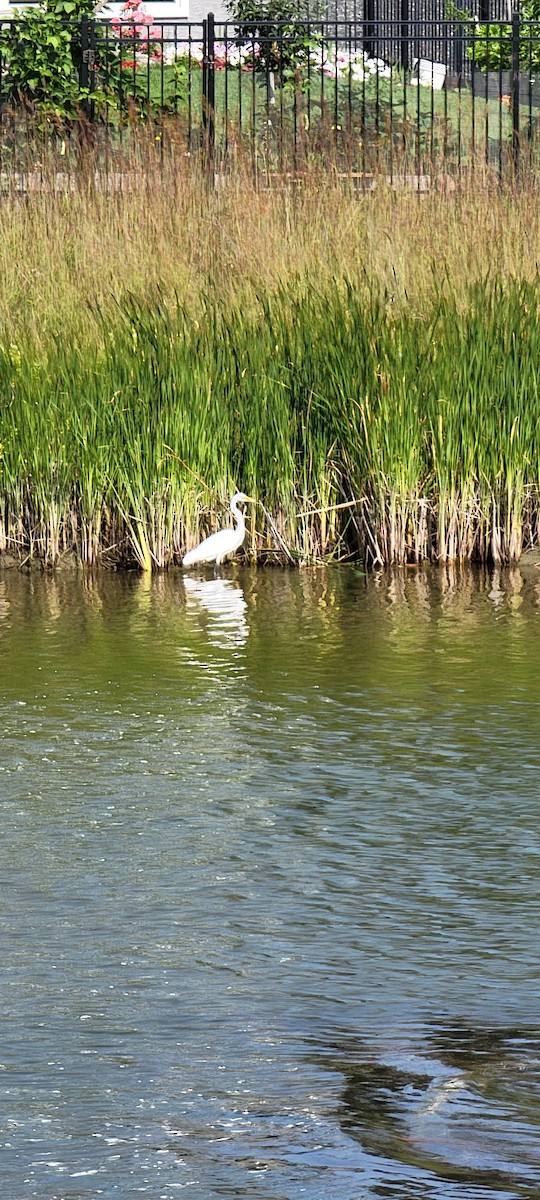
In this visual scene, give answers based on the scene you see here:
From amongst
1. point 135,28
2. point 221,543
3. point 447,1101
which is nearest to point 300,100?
point 221,543

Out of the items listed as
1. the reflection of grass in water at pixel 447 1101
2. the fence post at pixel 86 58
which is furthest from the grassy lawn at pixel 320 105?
the reflection of grass in water at pixel 447 1101

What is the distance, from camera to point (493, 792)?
16.6 ft

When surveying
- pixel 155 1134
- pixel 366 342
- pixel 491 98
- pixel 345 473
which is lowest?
pixel 155 1134

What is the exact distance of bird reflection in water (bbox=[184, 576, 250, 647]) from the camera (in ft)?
22.9

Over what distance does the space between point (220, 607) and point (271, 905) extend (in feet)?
11.0

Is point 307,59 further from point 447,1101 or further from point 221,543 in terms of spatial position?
point 447,1101

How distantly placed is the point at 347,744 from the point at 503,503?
115 inches

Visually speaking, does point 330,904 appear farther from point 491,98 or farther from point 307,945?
point 491,98

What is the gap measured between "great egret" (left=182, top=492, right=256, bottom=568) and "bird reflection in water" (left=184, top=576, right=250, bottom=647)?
115 millimetres

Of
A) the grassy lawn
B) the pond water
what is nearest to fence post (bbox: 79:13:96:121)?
the grassy lawn

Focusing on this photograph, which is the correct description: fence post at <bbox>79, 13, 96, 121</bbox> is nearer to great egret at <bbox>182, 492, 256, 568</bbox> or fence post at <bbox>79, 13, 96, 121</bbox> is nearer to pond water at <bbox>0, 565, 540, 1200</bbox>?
great egret at <bbox>182, 492, 256, 568</bbox>

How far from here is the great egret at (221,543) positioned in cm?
791

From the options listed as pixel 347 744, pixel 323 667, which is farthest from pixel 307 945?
pixel 323 667

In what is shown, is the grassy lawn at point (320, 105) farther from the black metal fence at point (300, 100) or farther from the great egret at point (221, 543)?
the great egret at point (221, 543)
